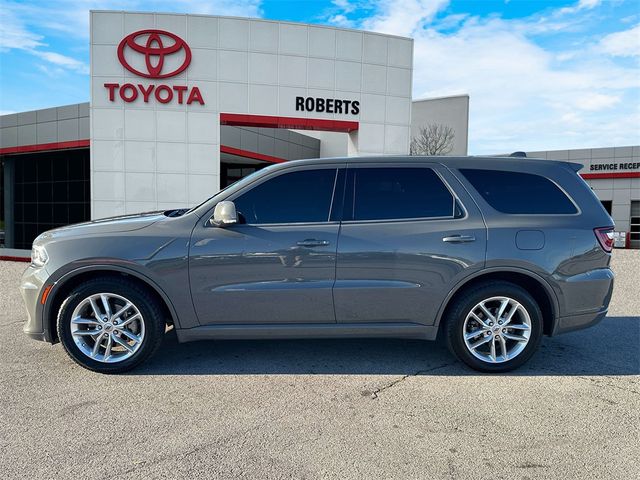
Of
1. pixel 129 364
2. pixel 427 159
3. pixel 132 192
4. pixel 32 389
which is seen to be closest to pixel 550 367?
pixel 427 159

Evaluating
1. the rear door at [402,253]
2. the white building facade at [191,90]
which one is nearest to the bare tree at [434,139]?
the white building facade at [191,90]

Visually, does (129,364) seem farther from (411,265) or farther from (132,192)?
(132,192)

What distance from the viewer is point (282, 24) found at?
12375 millimetres

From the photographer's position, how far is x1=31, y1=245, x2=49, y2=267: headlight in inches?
153

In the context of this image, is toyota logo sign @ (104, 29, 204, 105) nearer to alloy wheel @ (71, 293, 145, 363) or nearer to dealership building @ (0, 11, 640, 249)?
dealership building @ (0, 11, 640, 249)

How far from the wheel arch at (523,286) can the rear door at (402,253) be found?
77mm

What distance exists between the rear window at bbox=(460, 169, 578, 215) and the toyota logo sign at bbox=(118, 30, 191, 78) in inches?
406

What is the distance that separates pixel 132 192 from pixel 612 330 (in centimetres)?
1115

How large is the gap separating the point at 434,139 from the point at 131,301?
34350mm

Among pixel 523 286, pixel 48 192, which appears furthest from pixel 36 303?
pixel 48 192

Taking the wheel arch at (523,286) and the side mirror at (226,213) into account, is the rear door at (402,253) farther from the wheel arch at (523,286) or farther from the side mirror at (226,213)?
the side mirror at (226,213)

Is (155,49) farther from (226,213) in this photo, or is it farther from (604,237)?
(604,237)

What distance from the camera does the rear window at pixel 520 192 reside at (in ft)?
13.4

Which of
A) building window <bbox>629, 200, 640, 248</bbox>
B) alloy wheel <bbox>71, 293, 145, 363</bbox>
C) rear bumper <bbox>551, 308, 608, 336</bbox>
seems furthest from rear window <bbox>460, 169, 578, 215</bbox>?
building window <bbox>629, 200, 640, 248</bbox>
